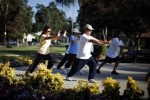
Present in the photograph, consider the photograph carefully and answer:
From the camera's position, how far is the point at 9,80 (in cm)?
934

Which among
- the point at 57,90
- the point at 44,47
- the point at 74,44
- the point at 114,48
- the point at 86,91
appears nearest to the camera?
the point at 86,91

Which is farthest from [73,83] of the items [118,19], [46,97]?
[118,19]

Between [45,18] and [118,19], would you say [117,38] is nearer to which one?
[118,19]

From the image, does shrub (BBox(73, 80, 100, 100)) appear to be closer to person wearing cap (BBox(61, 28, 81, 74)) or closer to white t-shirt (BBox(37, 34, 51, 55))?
white t-shirt (BBox(37, 34, 51, 55))

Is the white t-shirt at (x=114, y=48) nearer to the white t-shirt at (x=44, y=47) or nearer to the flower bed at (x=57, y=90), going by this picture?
the white t-shirt at (x=44, y=47)

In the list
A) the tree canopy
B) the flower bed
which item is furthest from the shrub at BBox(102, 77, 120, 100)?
the tree canopy

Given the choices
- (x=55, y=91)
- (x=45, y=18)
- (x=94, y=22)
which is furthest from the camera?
(x=45, y=18)

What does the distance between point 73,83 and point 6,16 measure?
194 feet

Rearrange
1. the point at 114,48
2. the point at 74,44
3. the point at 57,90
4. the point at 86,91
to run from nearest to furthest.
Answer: the point at 86,91, the point at 57,90, the point at 74,44, the point at 114,48

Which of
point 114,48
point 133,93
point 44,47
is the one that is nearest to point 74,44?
point 114,48

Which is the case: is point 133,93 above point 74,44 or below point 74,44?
below

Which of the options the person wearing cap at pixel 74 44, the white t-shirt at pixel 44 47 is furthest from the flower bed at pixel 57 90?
the person wearing cap at pixel 74 44

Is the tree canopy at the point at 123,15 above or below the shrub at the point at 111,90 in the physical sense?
above

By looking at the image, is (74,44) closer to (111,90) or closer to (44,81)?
(44,81)
